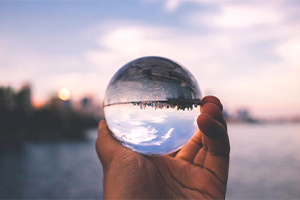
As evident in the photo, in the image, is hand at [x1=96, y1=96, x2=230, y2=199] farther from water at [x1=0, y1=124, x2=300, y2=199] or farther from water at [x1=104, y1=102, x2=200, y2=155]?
water at [x1=0, y1=124, x2=300, y2=199]

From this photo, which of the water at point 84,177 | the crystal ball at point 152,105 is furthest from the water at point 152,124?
the water at point 84,177

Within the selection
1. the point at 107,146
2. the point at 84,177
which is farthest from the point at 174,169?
the point at 84,177

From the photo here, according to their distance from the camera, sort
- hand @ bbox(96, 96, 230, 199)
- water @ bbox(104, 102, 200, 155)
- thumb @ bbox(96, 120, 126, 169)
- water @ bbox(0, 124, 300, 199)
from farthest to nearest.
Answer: water @ bbox(0, 124, 300, 199), thumb @ bbox(96, 120, 126, 169), hand @ bbox(96, 96, 230, 199), water @ bbox(104, 102, 200, 155)

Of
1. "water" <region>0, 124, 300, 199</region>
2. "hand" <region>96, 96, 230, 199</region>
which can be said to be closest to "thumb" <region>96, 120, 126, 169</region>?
"hand" <region>96, 96, 230, 199</region>

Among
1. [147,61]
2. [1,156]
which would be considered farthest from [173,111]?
[1,156]

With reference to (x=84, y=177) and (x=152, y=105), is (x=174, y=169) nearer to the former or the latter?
(x=152, y=105)

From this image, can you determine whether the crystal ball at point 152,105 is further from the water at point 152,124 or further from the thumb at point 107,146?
the thumb at point 107,146

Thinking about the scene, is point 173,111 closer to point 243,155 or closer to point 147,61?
point 147,61

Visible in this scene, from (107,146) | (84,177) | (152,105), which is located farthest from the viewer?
(84,177)
